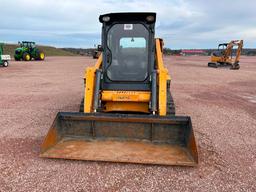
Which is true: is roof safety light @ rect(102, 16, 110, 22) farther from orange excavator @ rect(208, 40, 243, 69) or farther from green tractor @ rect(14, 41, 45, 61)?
green tractor @ rect(14, 41, 45, 61)

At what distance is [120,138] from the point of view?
4609mm

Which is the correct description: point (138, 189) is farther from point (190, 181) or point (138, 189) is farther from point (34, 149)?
point (34, 149)

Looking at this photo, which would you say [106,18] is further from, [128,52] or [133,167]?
[133,167]

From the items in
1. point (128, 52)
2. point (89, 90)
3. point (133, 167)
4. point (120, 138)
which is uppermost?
point (128, 52)

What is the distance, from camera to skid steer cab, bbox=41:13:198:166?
4.13m

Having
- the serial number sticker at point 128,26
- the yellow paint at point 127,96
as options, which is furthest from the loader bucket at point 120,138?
the serial number sticker at point 128,26

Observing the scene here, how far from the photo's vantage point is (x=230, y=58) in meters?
26.6

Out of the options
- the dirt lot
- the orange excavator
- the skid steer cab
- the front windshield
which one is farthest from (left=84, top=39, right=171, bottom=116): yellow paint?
the orange excavator

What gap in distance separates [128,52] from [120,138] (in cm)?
203

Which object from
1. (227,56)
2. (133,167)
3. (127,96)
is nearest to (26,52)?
(227,56)

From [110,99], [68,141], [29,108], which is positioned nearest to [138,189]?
[68,141]

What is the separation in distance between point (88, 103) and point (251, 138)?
12.1 feet

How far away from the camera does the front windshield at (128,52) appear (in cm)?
539

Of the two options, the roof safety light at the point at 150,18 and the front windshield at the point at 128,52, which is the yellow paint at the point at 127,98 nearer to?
the front windshield at the point at 128,52
